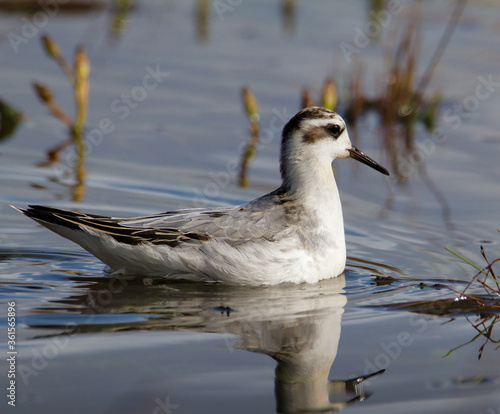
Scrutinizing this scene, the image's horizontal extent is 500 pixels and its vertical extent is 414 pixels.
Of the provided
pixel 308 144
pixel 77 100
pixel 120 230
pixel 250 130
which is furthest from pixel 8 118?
pixel 308 144

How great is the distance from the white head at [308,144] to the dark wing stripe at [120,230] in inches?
40.3

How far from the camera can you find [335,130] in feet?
24.4

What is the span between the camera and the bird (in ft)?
22.3

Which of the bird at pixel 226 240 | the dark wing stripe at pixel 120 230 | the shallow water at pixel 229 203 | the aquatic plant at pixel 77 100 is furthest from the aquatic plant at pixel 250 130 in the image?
the dark wing stripe at pixel 120 230

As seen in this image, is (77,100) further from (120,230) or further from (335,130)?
(335,130)

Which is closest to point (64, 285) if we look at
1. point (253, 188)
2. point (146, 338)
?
point (146, 338)

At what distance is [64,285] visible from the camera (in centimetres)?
677

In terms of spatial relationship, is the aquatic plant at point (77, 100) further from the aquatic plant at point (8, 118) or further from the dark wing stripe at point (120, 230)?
the dark wing stripe at point (120, 230)

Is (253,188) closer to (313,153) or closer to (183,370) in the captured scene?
(313,153)

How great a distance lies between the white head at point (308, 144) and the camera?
735cm

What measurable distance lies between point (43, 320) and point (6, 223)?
7.91ft

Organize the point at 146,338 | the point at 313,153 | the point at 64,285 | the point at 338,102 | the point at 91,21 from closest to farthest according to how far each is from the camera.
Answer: the point at 146,338, the point at 64,285, the point at 313,153, the point at 338,102, the point at 91,21

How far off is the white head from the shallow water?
0.89m

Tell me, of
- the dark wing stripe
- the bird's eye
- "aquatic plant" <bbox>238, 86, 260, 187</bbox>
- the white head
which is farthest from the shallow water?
the bird's eye
